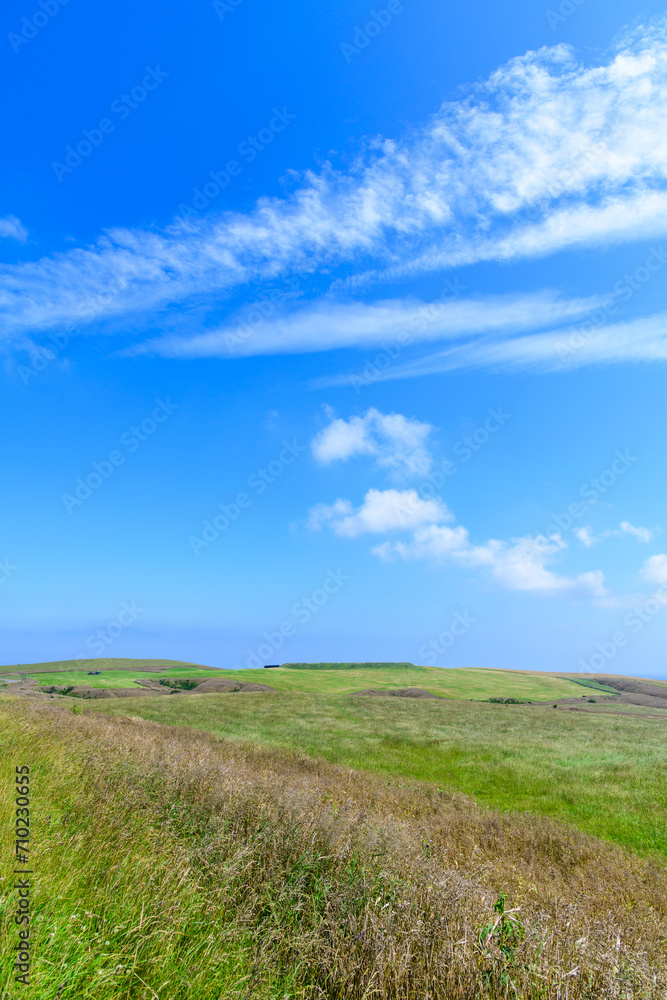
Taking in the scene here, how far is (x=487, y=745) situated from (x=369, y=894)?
24.2 meters

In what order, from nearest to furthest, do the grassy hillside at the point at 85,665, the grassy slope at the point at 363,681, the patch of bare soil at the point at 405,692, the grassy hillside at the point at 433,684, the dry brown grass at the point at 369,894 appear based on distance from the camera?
the dry brown grass at the point at 369,894
the patch of bare soil at the point at 405,692
the grassy slope at the point at 363,681
the grassy hillside at the point at 433,684
the grassy hillside at the point at 85,665

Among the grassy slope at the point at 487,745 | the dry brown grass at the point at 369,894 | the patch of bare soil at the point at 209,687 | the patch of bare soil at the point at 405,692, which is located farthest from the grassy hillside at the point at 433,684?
the dry brown grass at the point at 369,894

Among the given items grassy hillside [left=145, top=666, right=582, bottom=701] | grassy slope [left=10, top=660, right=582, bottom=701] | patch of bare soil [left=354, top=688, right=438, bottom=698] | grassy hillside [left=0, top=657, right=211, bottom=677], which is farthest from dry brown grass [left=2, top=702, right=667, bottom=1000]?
grassy hillside [left=0, top=657, right=211, bottom=677]

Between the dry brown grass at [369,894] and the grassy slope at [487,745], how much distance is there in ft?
19.6

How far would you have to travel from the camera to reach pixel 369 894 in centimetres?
556

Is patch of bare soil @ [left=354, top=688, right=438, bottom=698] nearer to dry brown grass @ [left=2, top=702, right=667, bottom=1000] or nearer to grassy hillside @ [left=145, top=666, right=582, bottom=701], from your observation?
grassy hillside @ [left=145, top=666, right=582, bottom=701]

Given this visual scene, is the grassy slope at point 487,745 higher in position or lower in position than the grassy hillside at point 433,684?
higher

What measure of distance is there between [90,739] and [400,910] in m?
10.5

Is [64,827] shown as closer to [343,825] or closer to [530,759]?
[343,825]

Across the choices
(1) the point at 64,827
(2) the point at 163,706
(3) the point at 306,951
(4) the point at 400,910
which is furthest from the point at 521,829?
(2) the point at 163,706

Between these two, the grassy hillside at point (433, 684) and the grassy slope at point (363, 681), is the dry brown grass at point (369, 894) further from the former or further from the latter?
the grassy slope at point (363, 681)

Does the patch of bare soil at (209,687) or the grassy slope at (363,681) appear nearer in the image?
the patch of bare soil at (209,687)

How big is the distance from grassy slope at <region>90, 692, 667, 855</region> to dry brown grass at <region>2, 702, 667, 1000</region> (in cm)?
598

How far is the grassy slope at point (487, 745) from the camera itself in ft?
55.7
